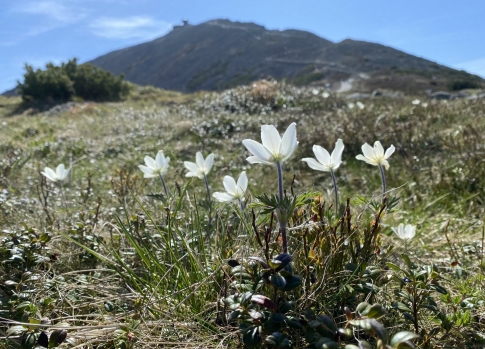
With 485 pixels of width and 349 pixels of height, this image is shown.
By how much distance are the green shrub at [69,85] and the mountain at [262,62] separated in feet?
41.8

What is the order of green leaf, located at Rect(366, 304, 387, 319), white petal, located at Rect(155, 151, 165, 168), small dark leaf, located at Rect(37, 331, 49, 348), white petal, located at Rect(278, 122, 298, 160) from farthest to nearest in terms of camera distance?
white petal, located at Rect(155, 151, 165, 168) < white petal, located at Rect(278, 122, 298, 160) < small dark leaf, located at Rect(37, 331, 49, 348) < green leaf, located at Rect(366, 304, 387, 319)

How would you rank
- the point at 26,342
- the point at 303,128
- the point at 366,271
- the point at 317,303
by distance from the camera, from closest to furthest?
the point at 26,342 → the point at 366,271 → the point at 317,303 → the point at 303,128

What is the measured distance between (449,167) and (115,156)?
18.2 feet

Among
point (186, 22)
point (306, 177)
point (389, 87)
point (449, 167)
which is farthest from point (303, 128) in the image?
point (186, 22)

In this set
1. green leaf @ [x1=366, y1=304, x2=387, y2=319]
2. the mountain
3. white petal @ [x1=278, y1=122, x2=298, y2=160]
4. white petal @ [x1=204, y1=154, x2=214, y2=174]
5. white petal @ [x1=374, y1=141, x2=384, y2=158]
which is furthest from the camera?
the mountain

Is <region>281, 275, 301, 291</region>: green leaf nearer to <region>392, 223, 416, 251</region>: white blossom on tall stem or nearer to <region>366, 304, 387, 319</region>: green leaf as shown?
<region>366, 304, 387, 319</region>: green leaf

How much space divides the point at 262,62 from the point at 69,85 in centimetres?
4489

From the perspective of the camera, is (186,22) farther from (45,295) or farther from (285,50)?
(45,295)

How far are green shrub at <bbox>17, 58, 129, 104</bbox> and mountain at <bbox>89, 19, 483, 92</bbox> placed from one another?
12729mm

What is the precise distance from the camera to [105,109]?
49.5 ft

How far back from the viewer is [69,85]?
22.4m

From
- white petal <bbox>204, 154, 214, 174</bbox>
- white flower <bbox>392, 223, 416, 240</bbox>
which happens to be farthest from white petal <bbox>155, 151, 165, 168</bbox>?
white flower <bbox>392, 223, 416, 240</bbox>

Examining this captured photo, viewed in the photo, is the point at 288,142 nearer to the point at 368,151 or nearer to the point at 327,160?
the point at 327,160

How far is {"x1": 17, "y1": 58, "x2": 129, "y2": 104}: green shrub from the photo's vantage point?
2178 cm
